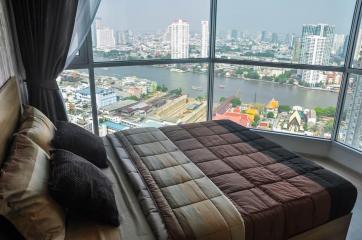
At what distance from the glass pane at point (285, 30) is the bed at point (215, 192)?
161 cm

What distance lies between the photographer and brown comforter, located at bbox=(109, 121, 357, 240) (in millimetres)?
1476

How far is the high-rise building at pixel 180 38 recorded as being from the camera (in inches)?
139

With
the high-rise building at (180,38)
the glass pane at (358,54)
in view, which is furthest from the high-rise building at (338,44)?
the high-rise building at (180,38)

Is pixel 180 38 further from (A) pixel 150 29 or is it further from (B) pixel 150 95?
(B) pixel 150 95

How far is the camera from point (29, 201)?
1150 millimetres

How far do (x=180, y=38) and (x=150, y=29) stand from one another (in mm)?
412

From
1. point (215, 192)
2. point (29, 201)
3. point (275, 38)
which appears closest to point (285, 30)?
point (275, 38)

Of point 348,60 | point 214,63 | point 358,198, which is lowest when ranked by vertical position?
point 358,198

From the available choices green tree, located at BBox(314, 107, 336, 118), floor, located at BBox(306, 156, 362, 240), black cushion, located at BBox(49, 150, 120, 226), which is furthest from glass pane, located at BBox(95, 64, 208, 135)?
black cushion, located at BBox(49, 150, 120, 226)

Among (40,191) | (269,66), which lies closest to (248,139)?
(269,66)

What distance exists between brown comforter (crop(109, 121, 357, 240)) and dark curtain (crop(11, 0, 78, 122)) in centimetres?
90

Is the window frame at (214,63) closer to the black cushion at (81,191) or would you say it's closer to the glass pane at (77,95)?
the glass pane at (77,95)

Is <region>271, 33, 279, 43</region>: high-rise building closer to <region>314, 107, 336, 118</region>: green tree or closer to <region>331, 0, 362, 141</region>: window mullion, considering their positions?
<region>331, 0, 362, 141</region>: window mullion

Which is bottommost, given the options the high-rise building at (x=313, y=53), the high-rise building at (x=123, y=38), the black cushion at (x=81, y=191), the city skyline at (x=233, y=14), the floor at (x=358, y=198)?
the floor at (x=358, y=198)
